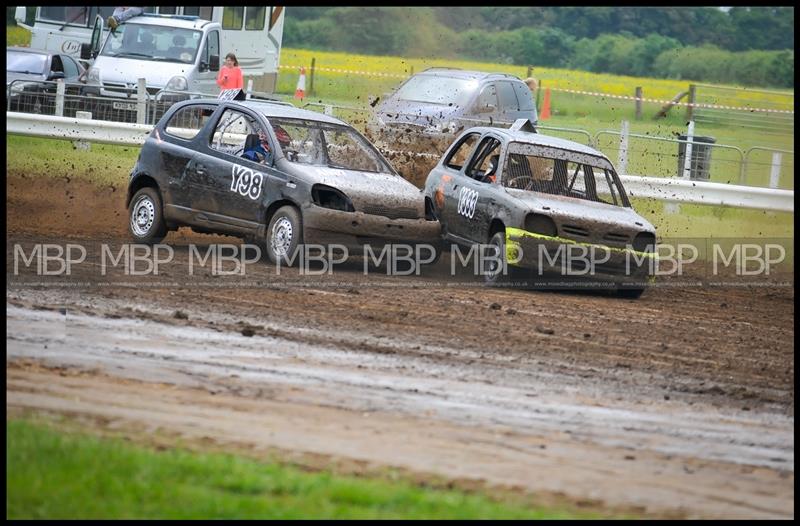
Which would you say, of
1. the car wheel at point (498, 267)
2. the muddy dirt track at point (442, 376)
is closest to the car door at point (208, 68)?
the muddy dirt track at point (442, 376)

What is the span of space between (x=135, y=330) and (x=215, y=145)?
182 inches

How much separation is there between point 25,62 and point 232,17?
6.19 metres

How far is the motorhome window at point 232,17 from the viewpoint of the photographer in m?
29.0

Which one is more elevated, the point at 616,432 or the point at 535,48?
the point at 535,48

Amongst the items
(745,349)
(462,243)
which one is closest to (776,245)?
(462,243)

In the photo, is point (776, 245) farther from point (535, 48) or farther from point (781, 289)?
point (535, 48)

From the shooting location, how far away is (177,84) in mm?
23781

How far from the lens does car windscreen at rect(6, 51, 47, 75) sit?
78.5 ft

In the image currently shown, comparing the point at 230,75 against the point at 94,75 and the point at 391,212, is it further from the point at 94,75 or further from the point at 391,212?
the point at 391,212

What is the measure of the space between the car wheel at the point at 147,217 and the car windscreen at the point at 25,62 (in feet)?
35.1

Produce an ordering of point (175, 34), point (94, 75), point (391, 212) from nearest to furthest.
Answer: point (391, 212) < point (94, 75) < point (175, 34)

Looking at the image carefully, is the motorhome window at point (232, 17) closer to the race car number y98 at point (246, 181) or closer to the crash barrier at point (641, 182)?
the crash barrier at point (641, 182)

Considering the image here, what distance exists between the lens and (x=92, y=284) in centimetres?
1135

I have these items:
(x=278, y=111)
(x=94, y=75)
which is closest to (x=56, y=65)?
(x=94, y=75)
